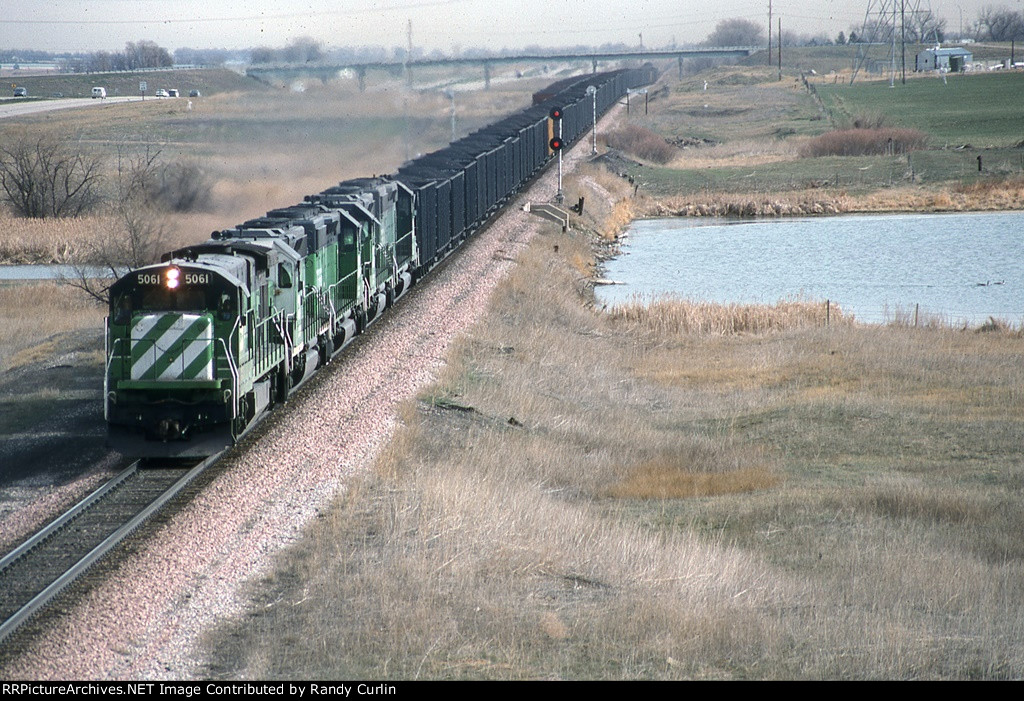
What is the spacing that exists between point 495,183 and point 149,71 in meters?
65.8

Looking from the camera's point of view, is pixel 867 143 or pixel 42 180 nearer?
pixel 42 180

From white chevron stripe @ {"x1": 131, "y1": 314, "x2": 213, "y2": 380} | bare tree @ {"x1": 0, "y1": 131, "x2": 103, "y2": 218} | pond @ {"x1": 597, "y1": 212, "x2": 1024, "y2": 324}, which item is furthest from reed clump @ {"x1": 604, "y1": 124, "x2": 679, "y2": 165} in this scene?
white chevron stripe @ {"x1": 131, "y1": 314, "x2": 213, "y2": 380}

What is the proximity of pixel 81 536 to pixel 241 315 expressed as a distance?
4.32m

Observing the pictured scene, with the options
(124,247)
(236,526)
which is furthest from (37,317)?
(236,526)

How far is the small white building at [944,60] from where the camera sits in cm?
18875

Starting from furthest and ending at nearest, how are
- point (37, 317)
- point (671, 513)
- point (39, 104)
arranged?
1. point (39, 104)
2. point (37, 317)
3. point (671, 513)

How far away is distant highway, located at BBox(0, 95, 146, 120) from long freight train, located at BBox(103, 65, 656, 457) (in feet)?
199

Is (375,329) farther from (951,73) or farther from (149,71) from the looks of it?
(951,73)

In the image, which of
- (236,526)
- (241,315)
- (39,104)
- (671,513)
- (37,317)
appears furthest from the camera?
(39,104)

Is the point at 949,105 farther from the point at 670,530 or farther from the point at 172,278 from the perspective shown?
the point at 172,278

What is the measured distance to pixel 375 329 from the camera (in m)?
28.6

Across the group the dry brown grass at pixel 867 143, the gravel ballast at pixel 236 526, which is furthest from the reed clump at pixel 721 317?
the dry brown grass at pixel 867 143

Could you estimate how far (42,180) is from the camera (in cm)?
5975

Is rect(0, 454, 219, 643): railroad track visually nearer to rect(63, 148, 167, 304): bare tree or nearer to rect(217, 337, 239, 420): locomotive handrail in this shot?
rect(217, 337, 239, 420): locomotive handrail
